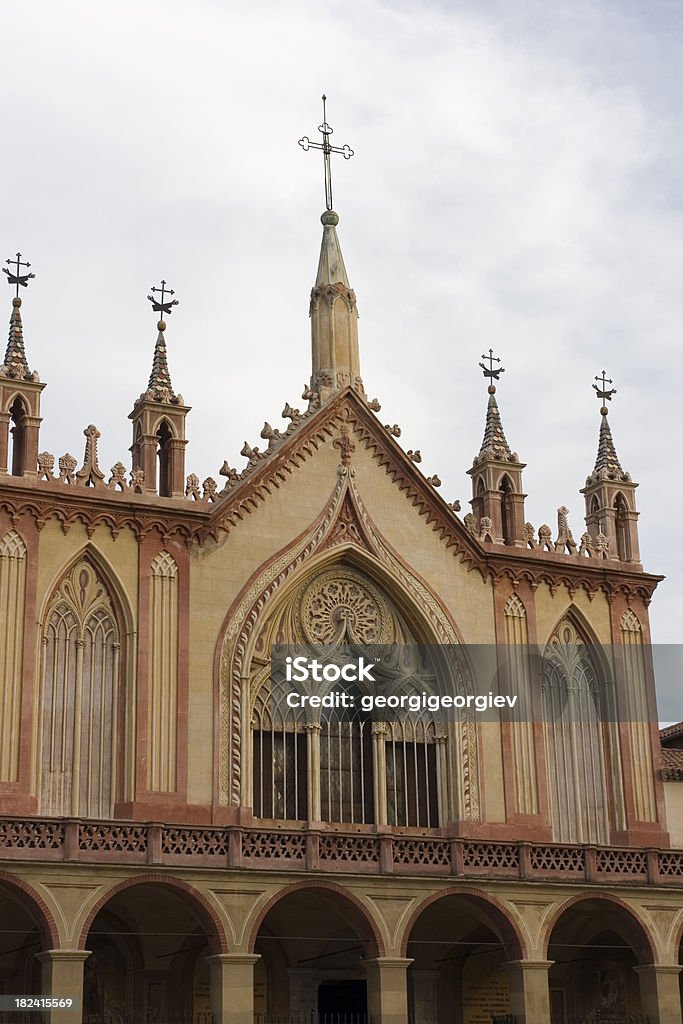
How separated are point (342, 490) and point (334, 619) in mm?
2915

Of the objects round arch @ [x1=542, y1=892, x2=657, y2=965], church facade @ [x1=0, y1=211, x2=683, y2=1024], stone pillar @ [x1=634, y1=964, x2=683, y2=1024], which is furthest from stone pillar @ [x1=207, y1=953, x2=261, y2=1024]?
stone pillar @ [x1=634, y1=964, x2=683, y2=1024]

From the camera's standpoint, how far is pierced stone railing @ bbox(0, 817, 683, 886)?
29391mm

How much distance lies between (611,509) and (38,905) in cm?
1779

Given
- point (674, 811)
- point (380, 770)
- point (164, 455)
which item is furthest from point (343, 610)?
point (674, 811)

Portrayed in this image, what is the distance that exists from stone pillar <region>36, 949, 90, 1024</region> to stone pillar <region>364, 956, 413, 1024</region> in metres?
5.77

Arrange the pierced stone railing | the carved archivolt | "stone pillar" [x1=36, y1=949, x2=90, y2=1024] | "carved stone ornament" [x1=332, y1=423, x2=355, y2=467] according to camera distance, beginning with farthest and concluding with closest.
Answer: "carved stone ornament" [x1=332, y1=423, x2=355, y2=467]
the carved archivolt
the pierced stone railing
"stone pillar" [x1=36, y1=949, x2=90, y2=1024]

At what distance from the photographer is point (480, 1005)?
35688mm

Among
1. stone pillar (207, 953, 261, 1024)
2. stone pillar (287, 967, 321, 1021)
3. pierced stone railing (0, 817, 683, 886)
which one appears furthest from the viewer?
stone pillar (287, 967, 321, 1021)

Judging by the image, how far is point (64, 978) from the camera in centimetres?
2823

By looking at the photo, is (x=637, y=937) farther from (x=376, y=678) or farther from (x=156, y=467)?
(x=156, y=467)

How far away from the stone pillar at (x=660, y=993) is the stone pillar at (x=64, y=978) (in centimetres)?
1185

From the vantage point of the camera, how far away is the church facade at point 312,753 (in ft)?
101

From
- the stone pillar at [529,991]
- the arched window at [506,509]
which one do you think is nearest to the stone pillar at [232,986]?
the stone pillar at [529,991]

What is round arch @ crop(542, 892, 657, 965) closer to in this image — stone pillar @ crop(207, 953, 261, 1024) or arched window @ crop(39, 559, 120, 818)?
stone pillar @ crop(207, 953, 261, 1024)
